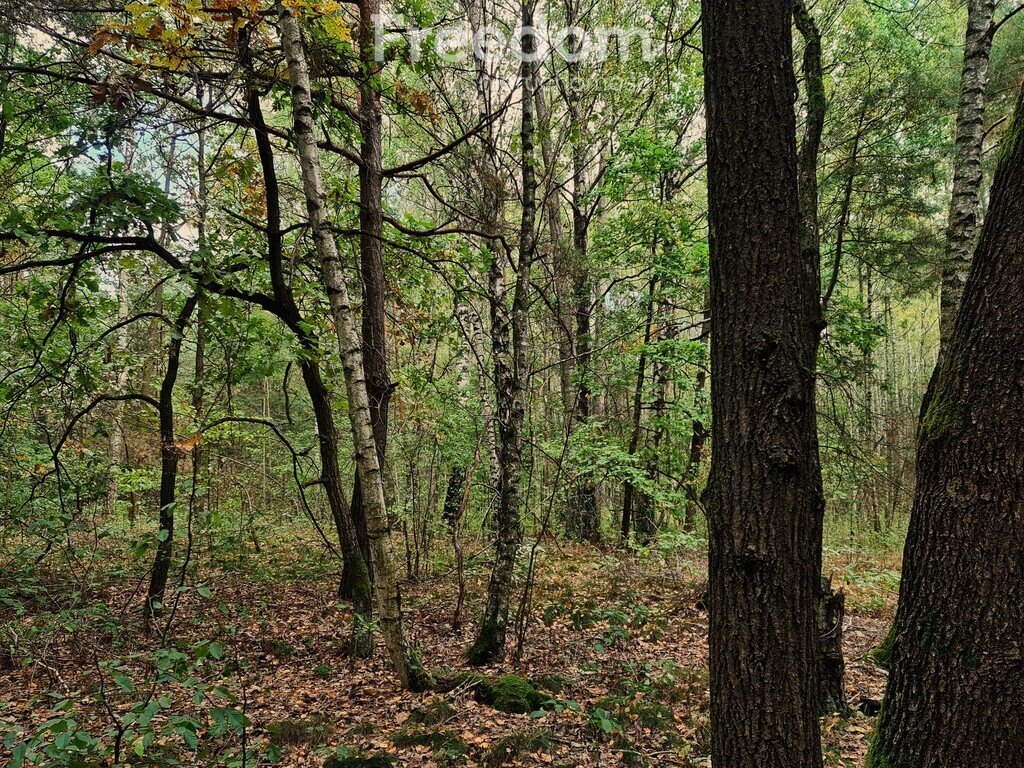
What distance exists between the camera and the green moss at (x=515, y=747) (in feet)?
11.1

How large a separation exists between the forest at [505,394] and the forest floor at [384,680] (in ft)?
0.15

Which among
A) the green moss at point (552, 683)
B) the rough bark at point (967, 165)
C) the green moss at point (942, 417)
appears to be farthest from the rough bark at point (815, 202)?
the rough bark at point (967, 165)

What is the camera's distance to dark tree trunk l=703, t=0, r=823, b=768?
1.87 metres

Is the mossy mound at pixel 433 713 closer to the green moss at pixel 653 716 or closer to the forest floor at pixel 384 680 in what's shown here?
the forest floor at pixel 384 680

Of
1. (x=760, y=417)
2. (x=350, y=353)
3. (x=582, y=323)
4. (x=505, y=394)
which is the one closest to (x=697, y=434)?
(x=582, y=323)

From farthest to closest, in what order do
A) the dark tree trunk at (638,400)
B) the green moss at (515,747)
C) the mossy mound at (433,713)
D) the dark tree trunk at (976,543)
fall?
the dark tree trunk at (638,400) → the mossy mound at (433,713) → the green moss at (515,747) → the dark tree trunk at (976,543)

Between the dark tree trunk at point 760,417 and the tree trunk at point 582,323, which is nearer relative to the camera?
the dark tree trunk at point 760,417

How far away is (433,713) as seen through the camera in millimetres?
3857

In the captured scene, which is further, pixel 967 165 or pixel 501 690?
pixel 967 165

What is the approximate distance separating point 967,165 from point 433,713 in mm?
7691

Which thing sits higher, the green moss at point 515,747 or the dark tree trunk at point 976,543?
the dark tree trunk at point 976,543

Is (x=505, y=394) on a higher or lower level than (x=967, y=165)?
lower

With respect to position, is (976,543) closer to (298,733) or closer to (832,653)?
(832,653)

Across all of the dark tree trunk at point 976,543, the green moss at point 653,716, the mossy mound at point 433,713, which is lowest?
the green moss at point 653,716
